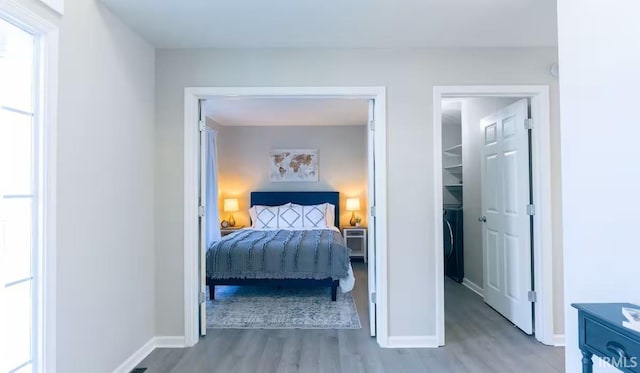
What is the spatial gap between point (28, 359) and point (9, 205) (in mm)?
754

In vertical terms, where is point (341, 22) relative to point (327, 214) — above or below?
above

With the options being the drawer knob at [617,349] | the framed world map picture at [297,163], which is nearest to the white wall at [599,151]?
the drawer knob at [617,349]

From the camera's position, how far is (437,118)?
2.81 metres

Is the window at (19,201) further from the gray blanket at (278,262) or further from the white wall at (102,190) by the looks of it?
the gray blanket at (278,262)

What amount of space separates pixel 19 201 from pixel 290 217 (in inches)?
168

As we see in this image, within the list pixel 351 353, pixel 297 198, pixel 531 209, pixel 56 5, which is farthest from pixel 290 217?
pixel 56 5

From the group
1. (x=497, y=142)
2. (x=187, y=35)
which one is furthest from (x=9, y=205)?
(x=497, y=142)

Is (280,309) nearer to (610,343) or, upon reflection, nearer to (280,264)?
(280,264)

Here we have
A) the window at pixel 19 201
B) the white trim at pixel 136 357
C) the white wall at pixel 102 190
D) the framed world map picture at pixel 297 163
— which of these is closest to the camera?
the window at pixel 19 201

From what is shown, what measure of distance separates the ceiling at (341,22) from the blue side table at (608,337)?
1819 mm

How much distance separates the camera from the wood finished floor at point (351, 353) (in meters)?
2.43

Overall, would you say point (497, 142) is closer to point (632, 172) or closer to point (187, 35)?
point (632, 172)

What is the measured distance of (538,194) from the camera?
2828 millimetres

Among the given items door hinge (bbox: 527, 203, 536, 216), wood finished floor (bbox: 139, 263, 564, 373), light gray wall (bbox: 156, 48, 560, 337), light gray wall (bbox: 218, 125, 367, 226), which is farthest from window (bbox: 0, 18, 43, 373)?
light gray wall (bbox: 218, 125, 367, 226)
